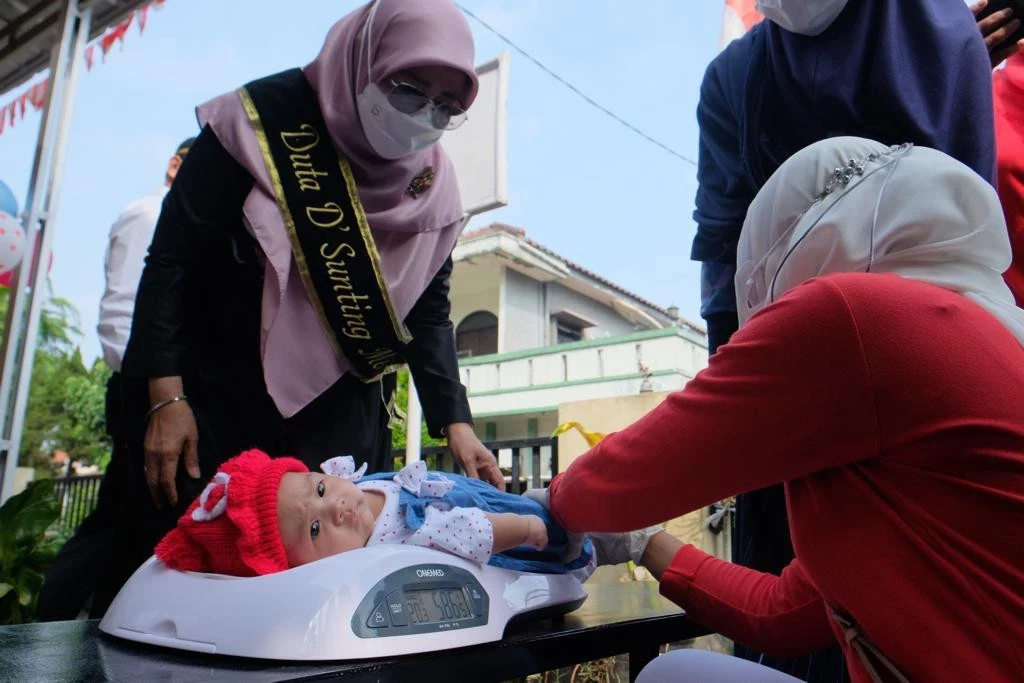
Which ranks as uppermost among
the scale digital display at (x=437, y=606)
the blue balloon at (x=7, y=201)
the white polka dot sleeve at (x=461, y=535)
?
the blue balloon at (x=7, y=201)

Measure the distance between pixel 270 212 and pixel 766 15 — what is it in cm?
101

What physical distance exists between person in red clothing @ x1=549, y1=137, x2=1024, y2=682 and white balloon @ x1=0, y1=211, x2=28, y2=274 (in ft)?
9.05

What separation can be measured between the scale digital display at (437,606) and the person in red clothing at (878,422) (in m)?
0.22

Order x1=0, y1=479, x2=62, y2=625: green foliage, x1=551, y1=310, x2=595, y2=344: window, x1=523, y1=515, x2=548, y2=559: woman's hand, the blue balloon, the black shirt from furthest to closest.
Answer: x1=551, y1=310, x2=595, y2=344: window < the blue balloon < x1=0, y1=479, x2=62, y2=625: green foliage < the black shirt < x1=523, y1=515, x2=548, y2=559: woman's hand

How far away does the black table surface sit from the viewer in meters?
0.69

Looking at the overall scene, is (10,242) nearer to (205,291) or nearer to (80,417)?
(205,291)

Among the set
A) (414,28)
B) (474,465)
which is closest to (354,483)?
(474,465)

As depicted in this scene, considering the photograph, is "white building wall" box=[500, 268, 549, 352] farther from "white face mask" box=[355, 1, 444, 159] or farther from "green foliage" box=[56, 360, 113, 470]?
"white face mask" box=[355, 1, 444, 159]

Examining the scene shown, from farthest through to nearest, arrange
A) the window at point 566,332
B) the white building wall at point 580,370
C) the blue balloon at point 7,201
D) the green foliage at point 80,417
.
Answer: the green foliage at point 80,417
the window at point 566,332
the white building wall at point 580,370
the blue balloon at point 7,201

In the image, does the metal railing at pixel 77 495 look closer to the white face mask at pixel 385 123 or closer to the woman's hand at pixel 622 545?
the white face mask at pixel 385 123

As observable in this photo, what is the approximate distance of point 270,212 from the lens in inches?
58.2

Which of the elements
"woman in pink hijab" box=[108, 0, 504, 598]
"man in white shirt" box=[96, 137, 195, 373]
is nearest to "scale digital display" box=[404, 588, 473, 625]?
"woman in pink hijab" box=[108, 0, 504, 598]

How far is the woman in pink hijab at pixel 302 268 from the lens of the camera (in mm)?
1404

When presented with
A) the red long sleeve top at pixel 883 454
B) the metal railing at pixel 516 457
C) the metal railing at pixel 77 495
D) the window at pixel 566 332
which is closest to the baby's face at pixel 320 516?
the red long sleeve top at pixel 883 454
